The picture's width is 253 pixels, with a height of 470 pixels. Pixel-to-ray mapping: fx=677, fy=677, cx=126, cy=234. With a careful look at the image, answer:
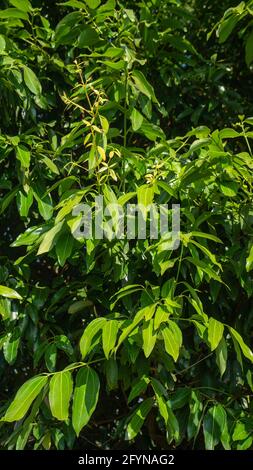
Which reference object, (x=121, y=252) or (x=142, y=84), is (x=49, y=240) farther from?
(x=142, y=84)

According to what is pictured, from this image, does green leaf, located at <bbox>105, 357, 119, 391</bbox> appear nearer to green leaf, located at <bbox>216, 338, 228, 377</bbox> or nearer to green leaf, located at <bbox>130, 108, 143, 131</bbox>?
green leaf, located at <bbox>216, 338, 228, 377</bbox>

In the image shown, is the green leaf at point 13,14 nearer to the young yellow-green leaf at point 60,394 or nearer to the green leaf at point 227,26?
the green leaf at point 227,26

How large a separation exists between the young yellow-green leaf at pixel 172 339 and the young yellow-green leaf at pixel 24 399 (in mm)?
347

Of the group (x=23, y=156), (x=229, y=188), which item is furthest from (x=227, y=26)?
(x=23, y=156)

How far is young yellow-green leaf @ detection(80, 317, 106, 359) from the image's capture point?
5.79 ft

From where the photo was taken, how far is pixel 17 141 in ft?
7.13

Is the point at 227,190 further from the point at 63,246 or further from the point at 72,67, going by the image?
the point at 72,67

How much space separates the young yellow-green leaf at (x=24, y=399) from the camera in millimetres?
1737

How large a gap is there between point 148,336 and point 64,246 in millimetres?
379

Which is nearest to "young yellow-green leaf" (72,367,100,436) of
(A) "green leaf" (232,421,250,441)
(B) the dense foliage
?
(B) the dense foliage

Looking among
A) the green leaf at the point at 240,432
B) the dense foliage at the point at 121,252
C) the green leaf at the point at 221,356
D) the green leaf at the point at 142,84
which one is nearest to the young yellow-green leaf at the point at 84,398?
the dense foliage at the point at 121,252

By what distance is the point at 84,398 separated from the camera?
1761mm

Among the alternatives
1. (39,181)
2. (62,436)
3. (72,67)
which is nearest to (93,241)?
(39,181)
